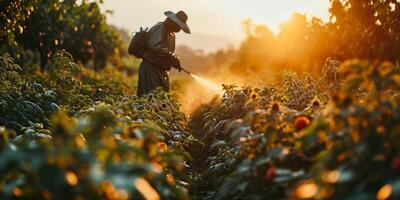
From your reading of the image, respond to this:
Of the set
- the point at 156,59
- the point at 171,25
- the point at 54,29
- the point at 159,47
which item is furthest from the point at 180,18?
the point at 54,29

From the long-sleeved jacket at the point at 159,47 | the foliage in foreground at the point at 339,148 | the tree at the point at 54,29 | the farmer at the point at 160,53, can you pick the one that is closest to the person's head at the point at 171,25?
the farmer at the point at 160,53

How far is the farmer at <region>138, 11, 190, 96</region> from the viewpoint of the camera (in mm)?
10555

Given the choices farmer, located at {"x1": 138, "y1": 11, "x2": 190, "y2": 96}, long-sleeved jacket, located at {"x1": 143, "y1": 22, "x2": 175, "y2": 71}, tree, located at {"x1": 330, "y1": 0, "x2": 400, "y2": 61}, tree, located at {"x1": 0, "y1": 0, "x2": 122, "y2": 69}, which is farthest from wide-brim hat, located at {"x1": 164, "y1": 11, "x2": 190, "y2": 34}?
tree, located at {"x1": 330, "y1": 0, "x2": 400, "y2": 61}

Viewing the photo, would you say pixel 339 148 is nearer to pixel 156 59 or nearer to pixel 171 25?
pixel 156 59

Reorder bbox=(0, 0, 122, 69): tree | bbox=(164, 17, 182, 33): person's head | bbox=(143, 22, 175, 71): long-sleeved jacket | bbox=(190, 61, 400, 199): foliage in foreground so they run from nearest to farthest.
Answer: bbox=(190, 61, 400, 199): foliage in foreground, bbox=(0, 0, 122, 69): tree, bbox=(143, 22, 175, 71): long-sleeved jacket, bbox=(164, 17, 182, 33): person's head

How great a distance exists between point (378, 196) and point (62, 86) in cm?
701

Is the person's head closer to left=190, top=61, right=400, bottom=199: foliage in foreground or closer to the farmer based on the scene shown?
the farmer

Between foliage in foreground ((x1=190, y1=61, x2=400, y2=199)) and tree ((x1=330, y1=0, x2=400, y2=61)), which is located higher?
tree ((x1=330, y1=0, x2=400, y2=61))

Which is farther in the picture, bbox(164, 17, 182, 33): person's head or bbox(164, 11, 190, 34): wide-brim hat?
bbox(164, 17, 182, 33): person's head

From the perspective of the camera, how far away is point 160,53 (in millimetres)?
10547

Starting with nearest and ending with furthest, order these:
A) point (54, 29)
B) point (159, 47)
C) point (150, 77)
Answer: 1. point (159, 47)
2. point (150, 77)
3. point (54, 29)

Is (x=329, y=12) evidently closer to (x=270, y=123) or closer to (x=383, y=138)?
(x=270, y=123)

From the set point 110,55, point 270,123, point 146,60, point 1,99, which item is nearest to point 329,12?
point 146,60

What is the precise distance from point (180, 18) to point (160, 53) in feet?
2.62
